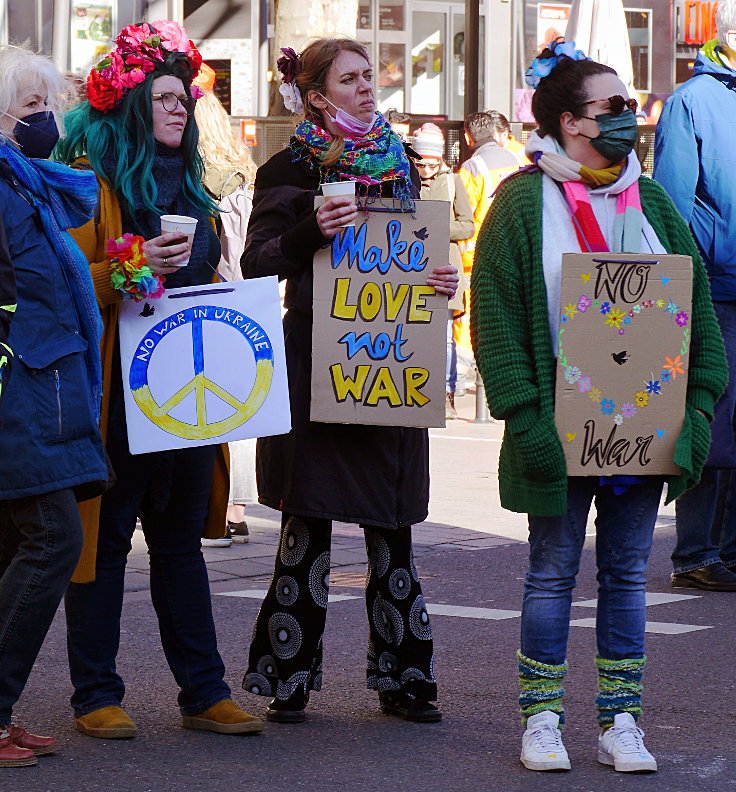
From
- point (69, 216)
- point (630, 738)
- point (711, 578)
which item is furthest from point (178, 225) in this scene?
point (711, 578)

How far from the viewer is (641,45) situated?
2784 cm

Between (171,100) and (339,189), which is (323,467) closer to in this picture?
(339,189)

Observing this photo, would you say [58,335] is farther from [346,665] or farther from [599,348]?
[346,665]

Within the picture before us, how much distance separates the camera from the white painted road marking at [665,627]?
5.91 m

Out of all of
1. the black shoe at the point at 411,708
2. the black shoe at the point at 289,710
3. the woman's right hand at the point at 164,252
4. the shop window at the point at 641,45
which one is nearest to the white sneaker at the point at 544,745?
the black shoe at the point at 411,708

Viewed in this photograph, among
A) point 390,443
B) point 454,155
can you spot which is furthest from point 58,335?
point 454,155

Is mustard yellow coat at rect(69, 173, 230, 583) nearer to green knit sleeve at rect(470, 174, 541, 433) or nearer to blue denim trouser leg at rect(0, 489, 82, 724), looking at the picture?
blue denim trouser leg at rect(0, 489, 82, 724)

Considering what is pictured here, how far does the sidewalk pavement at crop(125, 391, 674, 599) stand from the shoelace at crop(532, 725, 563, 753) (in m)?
2.73

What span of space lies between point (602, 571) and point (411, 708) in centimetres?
79

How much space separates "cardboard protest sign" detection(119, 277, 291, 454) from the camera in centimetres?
441

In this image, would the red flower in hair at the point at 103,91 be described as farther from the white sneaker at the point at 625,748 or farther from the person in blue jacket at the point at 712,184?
the person in blue jacket at the point at 712,184

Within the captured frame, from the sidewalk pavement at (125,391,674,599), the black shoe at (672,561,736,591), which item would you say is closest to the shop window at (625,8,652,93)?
the sidewalk pavement at (125,391,674,599)

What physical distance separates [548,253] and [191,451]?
1.15 metres

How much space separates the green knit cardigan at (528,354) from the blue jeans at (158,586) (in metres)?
0.91
